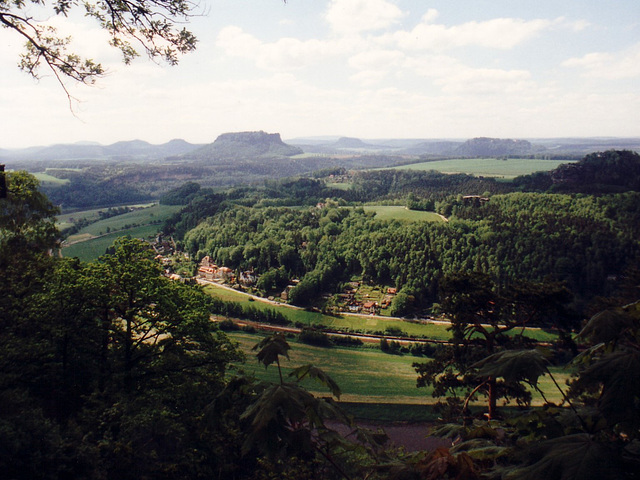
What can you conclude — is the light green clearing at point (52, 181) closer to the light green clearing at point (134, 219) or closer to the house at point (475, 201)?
the light green clearing at point (134, 219)

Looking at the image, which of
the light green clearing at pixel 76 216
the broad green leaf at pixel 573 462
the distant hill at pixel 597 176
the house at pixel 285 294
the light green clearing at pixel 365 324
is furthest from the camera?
the light green clearing at pixel 76 216

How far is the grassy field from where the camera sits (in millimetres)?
80000

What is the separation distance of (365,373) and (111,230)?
291 feet

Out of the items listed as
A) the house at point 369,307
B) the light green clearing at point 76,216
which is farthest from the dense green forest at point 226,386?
the light green clearing at point 76,216

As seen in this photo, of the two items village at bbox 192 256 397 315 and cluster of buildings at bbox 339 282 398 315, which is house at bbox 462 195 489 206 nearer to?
village at bbox 192 256 397 315

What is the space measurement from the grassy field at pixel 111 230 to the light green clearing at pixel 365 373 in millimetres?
50184

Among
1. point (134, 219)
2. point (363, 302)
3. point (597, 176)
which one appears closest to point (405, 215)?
point (363, 302)

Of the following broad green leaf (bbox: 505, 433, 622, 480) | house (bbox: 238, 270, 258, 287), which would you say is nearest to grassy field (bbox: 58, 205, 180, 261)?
house (bbox: 238, 270, 258, 287)

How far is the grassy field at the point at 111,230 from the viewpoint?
80.0 meters

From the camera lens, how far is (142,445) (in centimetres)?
952

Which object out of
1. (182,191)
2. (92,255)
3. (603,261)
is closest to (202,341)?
(603,261)

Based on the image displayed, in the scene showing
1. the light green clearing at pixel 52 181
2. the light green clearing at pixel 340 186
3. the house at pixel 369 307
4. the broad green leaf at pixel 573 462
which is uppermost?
the broad green leaf at pixel 573 462

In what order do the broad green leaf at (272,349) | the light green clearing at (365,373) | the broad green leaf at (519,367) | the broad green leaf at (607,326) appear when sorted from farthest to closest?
1. the light green clearing at (365,373)
2. the broad green leaf at (272,349)
3. the broad green leaf at (607,326)
4. the broad green leaf at (519,367)

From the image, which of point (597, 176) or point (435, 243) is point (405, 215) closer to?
point (435, 243)
